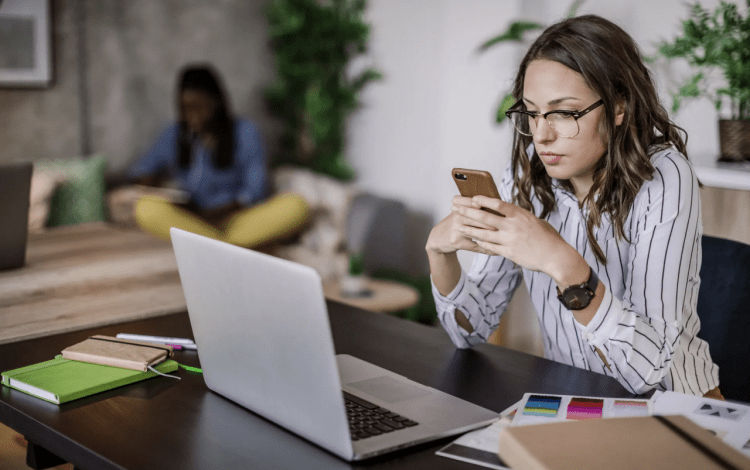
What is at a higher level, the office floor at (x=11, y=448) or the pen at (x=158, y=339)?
the pen at (x=158, y=339)

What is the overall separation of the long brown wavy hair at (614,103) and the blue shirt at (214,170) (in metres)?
2.84

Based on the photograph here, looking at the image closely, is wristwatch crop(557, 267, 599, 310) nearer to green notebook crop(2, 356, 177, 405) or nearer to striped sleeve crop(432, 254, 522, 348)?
striped sleeve crop(432, 254, 522, 348)

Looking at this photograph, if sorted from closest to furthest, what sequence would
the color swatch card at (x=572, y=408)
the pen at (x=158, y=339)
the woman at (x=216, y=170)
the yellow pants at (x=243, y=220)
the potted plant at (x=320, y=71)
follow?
the color swatch card at (x=572, y=408) → the pen at (x=158, y=339) → the yellow pants at (x=243, y=220) → the woman at (x=216, y=170) → the potted plant at (x=320, y=71)

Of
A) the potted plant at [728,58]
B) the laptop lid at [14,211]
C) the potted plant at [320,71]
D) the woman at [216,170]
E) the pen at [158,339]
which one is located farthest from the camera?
the potted plant at [320,71]

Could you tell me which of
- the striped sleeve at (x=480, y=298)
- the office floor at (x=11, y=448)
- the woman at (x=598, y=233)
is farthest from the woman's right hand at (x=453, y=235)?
the office floor at (x=11, y=448)

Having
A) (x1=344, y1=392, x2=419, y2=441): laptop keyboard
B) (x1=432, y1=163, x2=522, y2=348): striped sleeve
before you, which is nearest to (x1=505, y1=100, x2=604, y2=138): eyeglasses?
(x1=432, y1=163, x2=522, y2=348): striped sleeve

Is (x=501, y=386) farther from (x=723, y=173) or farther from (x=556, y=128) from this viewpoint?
(x=723, y=173)

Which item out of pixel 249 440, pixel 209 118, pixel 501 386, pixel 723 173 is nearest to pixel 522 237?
pixel 501 386

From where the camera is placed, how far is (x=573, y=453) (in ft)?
2.51

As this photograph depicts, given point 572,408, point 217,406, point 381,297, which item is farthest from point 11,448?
point 381,297

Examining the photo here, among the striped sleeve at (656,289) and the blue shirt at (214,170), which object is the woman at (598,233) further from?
the blue shirt at (214,170)

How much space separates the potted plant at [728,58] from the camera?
2115mm

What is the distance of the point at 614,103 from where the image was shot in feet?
4.30

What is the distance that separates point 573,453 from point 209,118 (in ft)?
11.7
